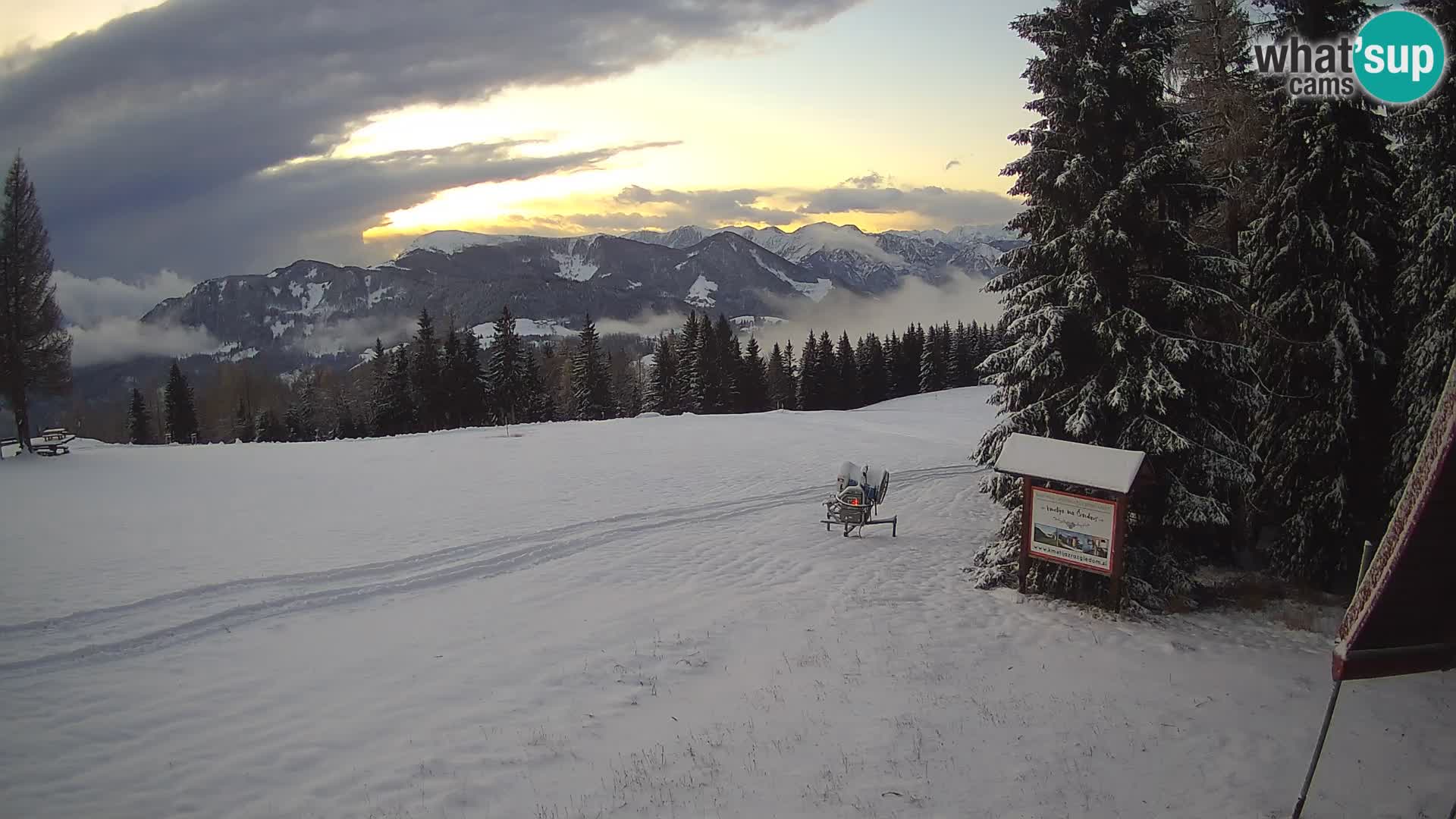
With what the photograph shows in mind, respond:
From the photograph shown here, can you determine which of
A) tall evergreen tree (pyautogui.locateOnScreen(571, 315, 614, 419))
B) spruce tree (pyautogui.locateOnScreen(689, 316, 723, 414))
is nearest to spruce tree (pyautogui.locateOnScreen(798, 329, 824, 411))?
spruce tree (pyautogui.locateOnScreen(689, 316, 723, 414))

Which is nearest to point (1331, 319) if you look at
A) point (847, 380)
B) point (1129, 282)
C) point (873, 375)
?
point (1129, 282)

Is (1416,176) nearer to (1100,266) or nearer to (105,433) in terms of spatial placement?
(1100,266)

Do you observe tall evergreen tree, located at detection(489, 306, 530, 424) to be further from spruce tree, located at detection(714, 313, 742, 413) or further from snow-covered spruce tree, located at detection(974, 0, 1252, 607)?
snow-covered spruce tree, located at detection(974, 0, 1252, 607)

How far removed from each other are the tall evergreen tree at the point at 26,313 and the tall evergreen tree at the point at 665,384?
46731 mm

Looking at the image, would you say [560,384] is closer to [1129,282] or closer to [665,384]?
[665,384]

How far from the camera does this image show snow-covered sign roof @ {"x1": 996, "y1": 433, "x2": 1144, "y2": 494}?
1159cm

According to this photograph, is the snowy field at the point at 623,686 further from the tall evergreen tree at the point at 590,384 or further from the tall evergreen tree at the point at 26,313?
the tall evergreen tree at the point at 590,384

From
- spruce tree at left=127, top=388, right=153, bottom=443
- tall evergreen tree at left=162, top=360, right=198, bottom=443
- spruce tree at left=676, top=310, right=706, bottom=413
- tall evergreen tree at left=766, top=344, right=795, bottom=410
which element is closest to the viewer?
spruce tree at left=676, top=310, right=706, bottom=413

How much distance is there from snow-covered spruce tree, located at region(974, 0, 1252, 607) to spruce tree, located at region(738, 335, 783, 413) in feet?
190

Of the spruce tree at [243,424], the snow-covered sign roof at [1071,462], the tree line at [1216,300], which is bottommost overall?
the spruce tree at [243,424]

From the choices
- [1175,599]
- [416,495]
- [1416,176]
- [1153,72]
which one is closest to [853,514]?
[1175,599]

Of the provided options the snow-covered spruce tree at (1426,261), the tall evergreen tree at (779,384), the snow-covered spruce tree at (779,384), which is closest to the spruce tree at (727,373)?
the tall evergreen tree at (779,384)

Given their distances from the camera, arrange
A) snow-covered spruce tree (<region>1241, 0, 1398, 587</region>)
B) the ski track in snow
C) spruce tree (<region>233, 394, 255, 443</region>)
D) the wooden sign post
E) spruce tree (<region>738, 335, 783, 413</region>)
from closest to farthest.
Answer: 1. the ski track in snow
2. the wooden sign post
3. snow-covered spruce tree (<region>1241, 0, 1398, 587</region>)
4. spruce tree (<region>738, 335, 783, 413</region>)
5. spruce tree (<region>233, 394, 255, 443</region>)

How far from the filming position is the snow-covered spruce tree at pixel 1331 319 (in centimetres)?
1286
